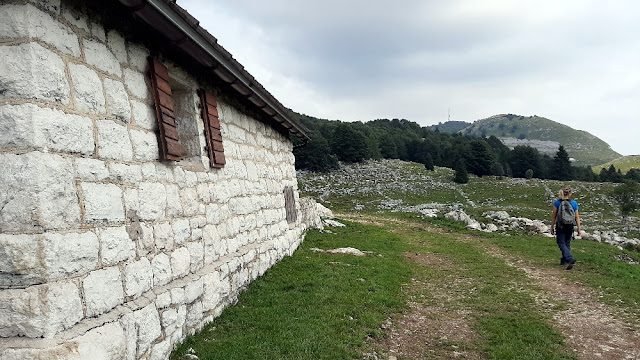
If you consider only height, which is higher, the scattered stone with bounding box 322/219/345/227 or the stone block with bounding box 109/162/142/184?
the stone block with bounding box 109/162/142/184

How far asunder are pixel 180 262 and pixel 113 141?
187 centimetres

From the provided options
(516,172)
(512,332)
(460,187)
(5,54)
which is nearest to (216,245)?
(5,54)

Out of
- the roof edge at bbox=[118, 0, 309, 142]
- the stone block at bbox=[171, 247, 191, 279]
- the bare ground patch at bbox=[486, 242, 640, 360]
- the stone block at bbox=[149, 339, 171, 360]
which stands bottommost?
the bare ground patch at bbox=[486, 242, 640, 360]

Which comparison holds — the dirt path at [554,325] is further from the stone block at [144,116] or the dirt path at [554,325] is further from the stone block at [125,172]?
the stone block at [144,116]

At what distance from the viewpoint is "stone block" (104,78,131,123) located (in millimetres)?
4242

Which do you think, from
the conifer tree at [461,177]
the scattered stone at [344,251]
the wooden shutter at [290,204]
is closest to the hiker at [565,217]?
the scattered stone at [344,251]

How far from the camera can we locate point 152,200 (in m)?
4.76

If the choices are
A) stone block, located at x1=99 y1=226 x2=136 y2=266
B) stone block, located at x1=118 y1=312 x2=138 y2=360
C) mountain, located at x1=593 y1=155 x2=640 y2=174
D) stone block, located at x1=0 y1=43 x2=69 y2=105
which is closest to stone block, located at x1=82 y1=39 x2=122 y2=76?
stone block, located at x1=0 y1=43 x2=69 y2=105

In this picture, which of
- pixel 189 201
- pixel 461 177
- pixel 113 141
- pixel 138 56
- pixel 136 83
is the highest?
Answer: pixel 138 56

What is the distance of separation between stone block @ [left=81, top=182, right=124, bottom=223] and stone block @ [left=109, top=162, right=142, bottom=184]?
0.42ft

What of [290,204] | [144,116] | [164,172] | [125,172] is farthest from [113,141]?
[290,204]

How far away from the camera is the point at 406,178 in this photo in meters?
56.1

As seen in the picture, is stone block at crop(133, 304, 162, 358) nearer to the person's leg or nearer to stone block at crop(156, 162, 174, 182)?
stone block at crop(156, 162, 174, 182)

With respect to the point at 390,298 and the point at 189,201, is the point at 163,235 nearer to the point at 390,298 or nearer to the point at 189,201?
the point at 189,201
